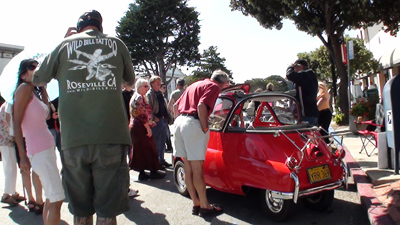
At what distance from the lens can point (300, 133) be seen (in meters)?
4.26

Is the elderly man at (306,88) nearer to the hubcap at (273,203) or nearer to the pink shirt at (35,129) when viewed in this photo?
the hubcap at (273,203)

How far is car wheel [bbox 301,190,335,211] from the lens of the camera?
13.9ft

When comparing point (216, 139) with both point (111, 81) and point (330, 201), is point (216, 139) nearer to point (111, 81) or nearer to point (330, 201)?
point (330, 201)

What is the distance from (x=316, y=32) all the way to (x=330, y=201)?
11.0 meters

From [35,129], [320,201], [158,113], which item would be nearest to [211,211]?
[320,201]

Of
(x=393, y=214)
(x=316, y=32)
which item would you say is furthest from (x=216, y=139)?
(x=316, y=32)

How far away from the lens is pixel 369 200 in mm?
4184

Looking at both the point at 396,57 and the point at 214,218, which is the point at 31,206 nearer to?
the point at 214,218

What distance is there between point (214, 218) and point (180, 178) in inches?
47.5

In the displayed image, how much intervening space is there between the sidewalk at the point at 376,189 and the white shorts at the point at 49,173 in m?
3.06

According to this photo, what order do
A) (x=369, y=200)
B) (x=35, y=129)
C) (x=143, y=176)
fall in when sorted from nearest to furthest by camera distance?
(x=35, y=129), (x=369, y=200), (x=143, y=176)

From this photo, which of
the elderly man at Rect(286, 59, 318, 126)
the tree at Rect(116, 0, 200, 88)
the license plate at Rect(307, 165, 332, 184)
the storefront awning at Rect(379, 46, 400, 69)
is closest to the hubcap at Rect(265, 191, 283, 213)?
the license plate at Rect(307, 165, 332, 184)

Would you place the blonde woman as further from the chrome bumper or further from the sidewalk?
the sidewalk

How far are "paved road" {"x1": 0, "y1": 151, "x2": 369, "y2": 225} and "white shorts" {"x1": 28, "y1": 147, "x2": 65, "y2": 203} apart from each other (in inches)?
54.0
